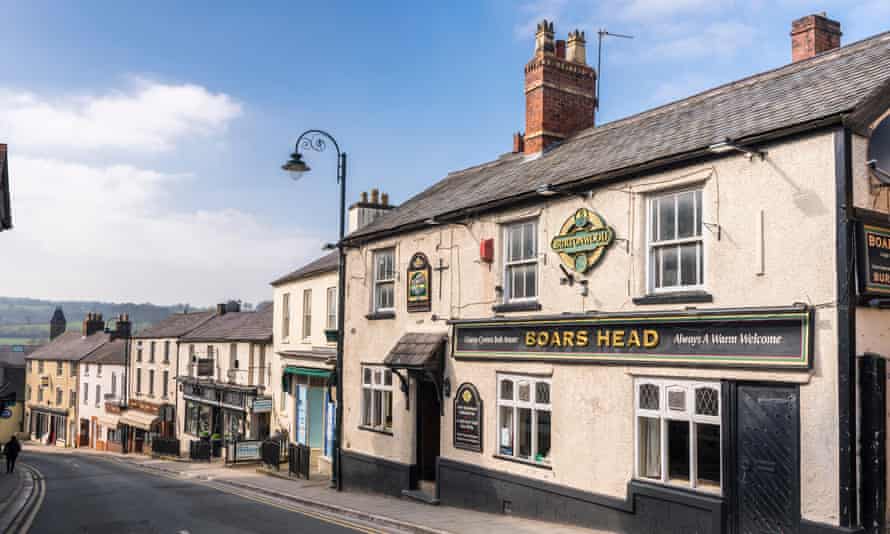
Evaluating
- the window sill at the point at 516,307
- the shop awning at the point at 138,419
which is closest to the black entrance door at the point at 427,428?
the window sill at the point at 516,307

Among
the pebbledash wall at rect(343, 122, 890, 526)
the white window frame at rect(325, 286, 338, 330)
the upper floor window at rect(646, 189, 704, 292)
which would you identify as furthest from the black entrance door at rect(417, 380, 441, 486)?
the upper floor window at rect(646, 189, 704, 292)

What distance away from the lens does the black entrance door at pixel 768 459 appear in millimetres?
9617

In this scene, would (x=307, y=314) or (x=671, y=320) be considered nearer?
(x=671, y=320)

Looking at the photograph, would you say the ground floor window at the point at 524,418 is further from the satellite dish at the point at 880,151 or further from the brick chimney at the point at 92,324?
the brick chimney at the point at 92,324

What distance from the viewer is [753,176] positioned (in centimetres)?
1040

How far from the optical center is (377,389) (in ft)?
63.3

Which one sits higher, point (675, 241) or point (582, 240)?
point (582, 240)

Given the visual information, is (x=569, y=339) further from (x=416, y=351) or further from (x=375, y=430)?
(x=375, y=430)

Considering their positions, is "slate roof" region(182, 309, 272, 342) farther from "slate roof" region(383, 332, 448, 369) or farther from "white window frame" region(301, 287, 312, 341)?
"slate roof" region(383, 332, 448, 369)

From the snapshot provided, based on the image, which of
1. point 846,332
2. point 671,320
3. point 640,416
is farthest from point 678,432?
point 846,332

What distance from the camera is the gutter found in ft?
31.9

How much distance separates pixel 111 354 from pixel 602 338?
55717mm

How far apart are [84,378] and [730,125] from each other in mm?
63367

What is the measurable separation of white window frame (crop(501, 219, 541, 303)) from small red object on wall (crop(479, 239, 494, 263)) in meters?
0.27
